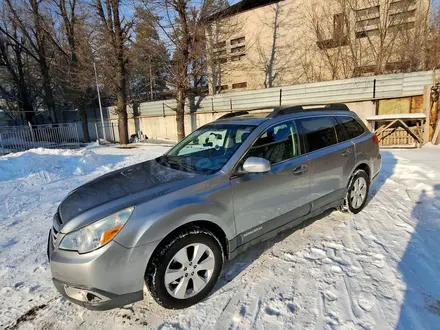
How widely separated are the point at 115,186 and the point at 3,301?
4.95ft

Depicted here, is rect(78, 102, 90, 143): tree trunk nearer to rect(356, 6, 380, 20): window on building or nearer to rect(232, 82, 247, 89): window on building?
rect(232, 82, 247, 89): window on building

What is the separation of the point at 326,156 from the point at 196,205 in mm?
2056

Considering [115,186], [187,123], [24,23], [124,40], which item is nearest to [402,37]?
[187,123]

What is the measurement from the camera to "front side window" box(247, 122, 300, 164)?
2875mm

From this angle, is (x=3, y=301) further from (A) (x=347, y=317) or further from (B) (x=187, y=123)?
(B) (x=187, y=123)

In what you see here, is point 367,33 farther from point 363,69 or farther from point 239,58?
point 239,58

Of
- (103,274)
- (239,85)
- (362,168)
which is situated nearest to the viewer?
(103,274)

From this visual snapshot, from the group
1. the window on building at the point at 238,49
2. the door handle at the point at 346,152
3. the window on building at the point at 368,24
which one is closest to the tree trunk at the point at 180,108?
the window on building at the point at 238,49

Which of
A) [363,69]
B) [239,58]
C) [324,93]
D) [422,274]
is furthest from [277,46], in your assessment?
[422,274]

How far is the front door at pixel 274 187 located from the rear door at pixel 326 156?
17 cm

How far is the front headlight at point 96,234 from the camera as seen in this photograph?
77.5 inches

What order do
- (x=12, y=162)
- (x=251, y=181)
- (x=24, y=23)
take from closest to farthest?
(x=251, y=181) < (x=12, y=162) < (x=24, y=23)

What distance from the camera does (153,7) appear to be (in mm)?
13359

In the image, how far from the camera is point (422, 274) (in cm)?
257
